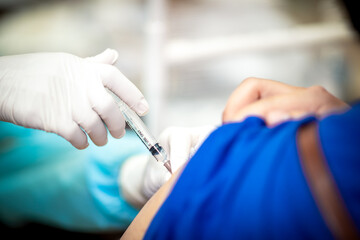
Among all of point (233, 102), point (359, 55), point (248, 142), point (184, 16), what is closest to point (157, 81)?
point (184, 16)

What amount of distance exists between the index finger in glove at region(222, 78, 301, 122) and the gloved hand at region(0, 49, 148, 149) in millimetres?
229

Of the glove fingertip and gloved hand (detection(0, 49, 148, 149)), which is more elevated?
gloved hand (detection(0, 49, 148, 149))

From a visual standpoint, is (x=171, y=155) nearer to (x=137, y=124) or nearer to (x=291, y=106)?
(x=137, y=124)

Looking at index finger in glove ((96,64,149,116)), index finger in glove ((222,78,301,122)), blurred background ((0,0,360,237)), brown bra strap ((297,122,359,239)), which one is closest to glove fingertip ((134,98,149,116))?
index finger in glove ((96,64,149,116))

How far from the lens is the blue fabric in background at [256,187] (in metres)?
0.28

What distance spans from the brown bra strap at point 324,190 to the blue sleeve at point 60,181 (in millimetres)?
695

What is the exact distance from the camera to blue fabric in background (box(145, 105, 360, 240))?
0.28 metres

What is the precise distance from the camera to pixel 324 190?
0.29 metres

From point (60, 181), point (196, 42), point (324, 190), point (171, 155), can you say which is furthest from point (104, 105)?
point (196, 42)

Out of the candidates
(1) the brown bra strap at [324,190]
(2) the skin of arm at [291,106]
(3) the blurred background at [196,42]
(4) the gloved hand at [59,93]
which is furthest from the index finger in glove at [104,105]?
(3) the blurred background at [196,42]

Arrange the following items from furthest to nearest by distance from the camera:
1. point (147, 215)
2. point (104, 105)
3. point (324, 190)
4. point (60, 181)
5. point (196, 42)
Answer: point (196, 42)
point (60, 181)
point (104, 105)
point (147, 215)
point (324, 190)

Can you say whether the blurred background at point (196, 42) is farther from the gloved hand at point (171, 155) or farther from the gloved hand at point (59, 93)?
the gloved hand at point (59, 93)

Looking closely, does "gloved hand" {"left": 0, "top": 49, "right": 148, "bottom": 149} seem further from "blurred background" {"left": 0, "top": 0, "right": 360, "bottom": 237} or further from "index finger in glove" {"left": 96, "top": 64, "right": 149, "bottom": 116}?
"blurred background" {"left": 0, "top": 0, "right": 360, "bottom": 237}

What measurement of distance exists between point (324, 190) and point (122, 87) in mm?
427
